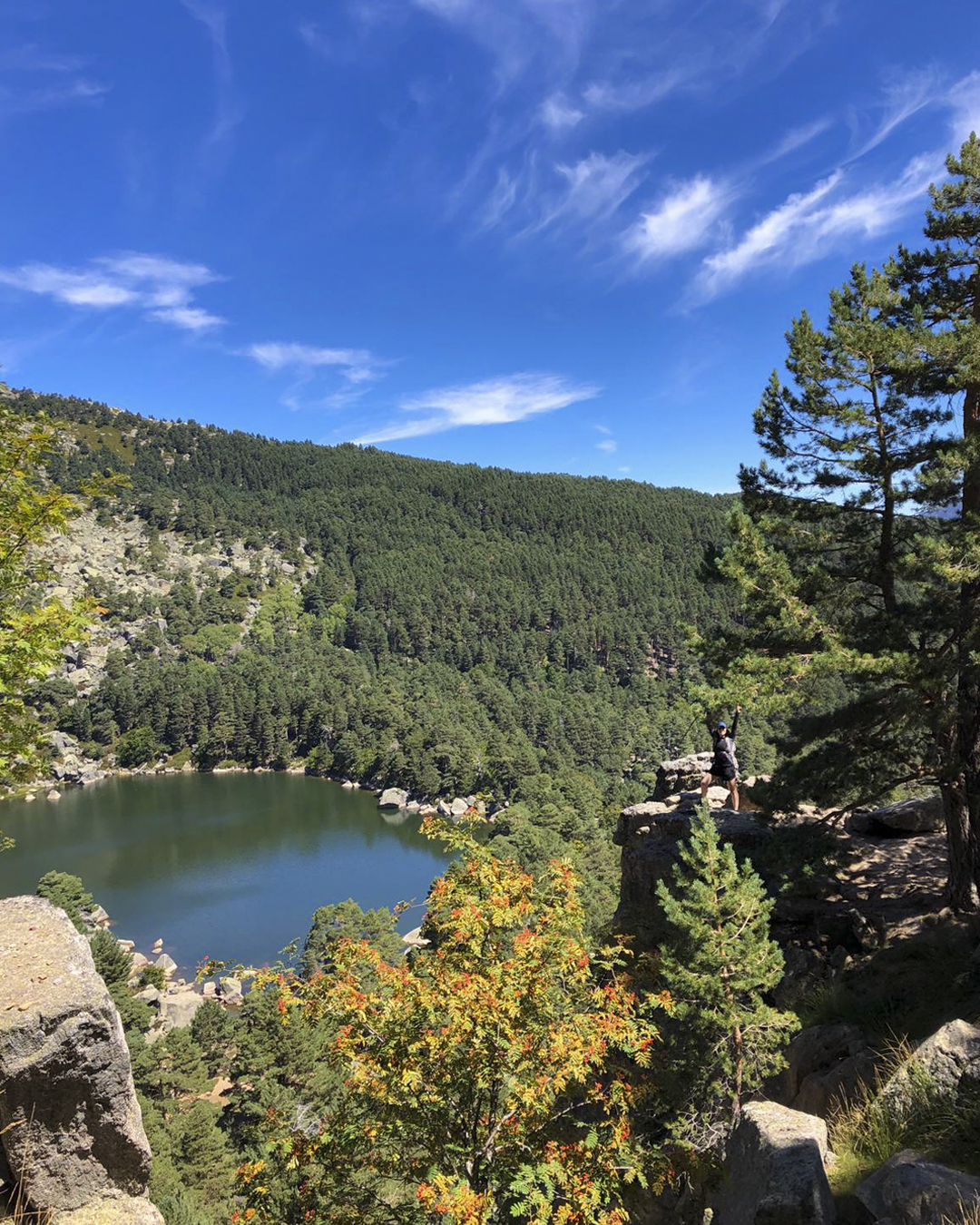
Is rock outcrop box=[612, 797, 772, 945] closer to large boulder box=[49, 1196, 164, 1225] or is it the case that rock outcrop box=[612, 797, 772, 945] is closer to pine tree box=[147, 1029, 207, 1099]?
large boulder box=[49, 1196, 164, 1225]

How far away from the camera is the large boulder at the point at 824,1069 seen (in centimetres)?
700

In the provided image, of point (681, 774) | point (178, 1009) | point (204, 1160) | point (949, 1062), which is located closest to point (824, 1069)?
point (949, 1062)

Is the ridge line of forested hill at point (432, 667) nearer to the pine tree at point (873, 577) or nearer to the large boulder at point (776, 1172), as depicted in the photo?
the pine tree at point (873, 577)

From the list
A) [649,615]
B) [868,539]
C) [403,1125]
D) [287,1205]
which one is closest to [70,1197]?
[403,1125]

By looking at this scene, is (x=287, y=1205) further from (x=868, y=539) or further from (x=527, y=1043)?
(x=868, y=539)

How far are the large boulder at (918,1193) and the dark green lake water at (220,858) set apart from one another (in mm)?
44298

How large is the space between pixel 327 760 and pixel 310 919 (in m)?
59.0

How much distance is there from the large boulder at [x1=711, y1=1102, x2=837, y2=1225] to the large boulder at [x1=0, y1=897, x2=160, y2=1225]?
4871 millimetres

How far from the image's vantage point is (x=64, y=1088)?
5.30 meters

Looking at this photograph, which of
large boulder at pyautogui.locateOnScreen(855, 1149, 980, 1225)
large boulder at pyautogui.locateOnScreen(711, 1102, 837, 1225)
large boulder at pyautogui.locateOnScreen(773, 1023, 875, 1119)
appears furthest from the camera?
large boulder at pyautogui.locateOnScreen(773, 1023, 875, 1119)

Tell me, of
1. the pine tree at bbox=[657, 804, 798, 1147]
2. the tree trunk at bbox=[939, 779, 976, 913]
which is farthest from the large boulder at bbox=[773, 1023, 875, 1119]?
the tree trunk at bbox=[939, 779, 976, 913]

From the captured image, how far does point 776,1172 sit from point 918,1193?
3.81 ft

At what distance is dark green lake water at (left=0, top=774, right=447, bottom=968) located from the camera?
49781mm

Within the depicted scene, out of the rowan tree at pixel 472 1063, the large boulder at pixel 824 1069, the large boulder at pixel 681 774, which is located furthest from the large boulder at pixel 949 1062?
the large boulder at pixel 681 774
